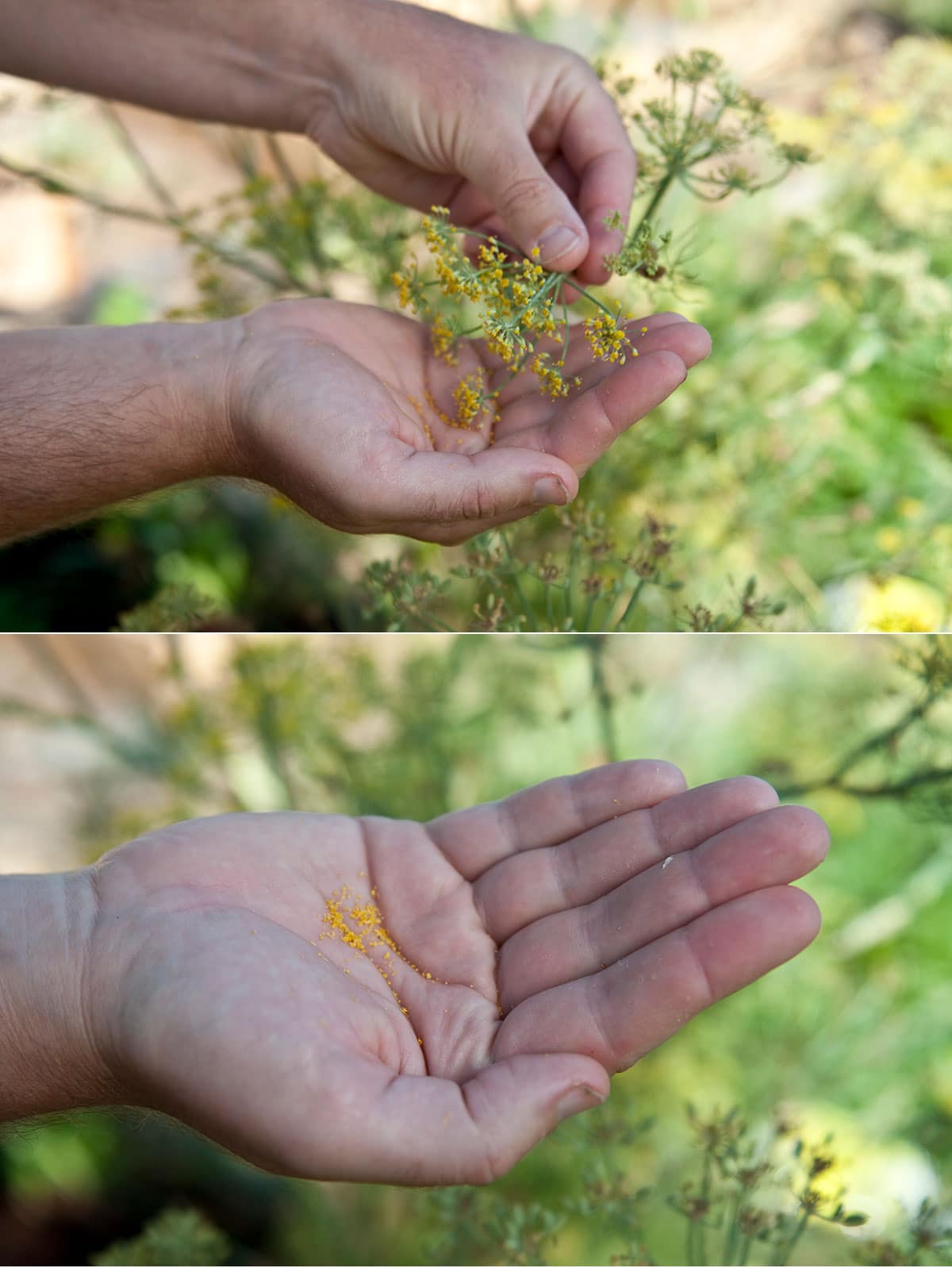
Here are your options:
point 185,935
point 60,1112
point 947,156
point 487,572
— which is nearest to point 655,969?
point 185,935

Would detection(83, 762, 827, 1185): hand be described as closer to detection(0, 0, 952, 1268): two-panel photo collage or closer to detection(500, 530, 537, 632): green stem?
detection(0, 0, 952, 1268): two-panel photo collage

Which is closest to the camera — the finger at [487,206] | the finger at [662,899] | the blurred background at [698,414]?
the finger at [662,899]

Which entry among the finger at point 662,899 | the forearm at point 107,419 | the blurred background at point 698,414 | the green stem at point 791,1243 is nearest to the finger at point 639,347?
the blurred background at point 698,414

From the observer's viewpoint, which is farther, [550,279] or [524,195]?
[524,195]

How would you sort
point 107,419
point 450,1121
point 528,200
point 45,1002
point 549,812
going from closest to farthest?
1. point 450,1121
2. point 45,1002
3. point 549,812
4. point 528,200
5. point 107,419

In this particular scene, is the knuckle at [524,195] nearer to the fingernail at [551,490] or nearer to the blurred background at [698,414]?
the blurred background at [698,414]

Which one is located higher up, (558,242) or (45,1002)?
(558,242)

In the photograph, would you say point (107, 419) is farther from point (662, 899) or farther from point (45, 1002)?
point (662, 899)

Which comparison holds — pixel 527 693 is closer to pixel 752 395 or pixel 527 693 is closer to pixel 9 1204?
pixel 752 395

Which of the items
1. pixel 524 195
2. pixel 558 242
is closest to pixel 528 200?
pixel 524 195
